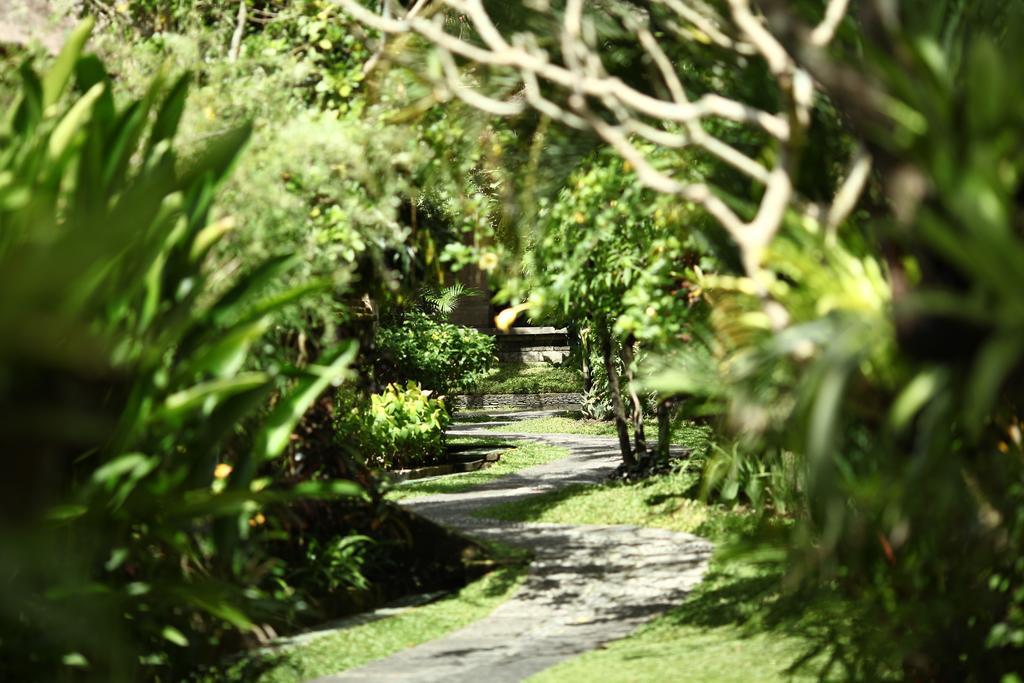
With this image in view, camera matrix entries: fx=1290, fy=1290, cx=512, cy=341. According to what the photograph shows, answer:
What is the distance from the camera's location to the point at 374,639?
8.08m

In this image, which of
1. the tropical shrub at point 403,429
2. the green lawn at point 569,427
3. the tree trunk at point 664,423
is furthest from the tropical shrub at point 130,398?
the green lawn at point 569,427

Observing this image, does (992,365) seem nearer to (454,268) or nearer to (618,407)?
(454,268)

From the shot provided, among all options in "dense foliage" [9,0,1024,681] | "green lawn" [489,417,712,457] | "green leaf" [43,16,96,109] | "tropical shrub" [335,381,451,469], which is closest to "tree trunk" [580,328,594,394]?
"green lawn" [489,417,712,457]

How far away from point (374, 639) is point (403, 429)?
996cm

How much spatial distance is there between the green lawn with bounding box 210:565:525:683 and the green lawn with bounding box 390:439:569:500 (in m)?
5.53

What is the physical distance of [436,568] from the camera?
9.95 meters

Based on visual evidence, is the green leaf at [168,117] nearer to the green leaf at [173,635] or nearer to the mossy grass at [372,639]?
the green leaf at [173,635]

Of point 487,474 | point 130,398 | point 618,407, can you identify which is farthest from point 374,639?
point 487,474

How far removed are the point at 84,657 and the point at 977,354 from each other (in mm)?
3669

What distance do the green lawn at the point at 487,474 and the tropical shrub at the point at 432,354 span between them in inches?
67.7

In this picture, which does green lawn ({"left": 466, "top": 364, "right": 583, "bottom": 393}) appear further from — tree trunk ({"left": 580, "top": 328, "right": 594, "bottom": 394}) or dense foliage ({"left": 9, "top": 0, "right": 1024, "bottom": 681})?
dense foliage ({"left": 9, "top": 0, "right": 1024, "bottom": 681})

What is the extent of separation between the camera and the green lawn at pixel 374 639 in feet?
23.1

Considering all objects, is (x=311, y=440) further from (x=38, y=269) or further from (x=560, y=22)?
(x=38, y=269)

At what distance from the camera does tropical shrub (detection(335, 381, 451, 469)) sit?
57.4 ft
